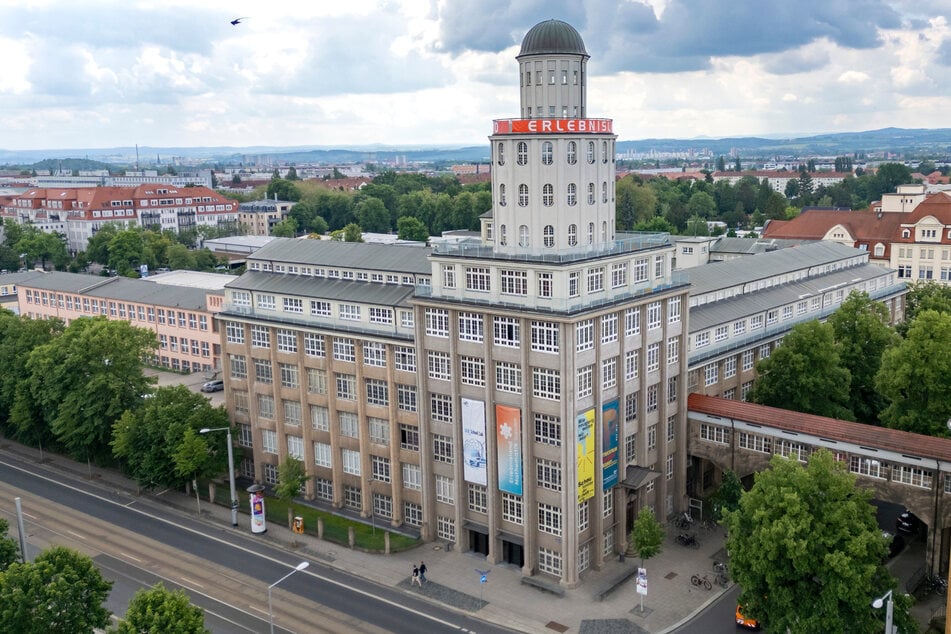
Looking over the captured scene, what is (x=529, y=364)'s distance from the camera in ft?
175

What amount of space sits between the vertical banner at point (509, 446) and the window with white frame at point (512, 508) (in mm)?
793

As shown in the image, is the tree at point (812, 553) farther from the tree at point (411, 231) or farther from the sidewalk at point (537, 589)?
the tree at point (411, 231)

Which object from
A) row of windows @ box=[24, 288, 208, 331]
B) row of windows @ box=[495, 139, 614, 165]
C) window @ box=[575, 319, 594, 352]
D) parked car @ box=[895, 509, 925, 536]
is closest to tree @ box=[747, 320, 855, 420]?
parked car @ box=[895, 509, 925, 536]

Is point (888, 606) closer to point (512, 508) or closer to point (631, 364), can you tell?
point (631, 364)

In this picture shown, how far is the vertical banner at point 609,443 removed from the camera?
55.2 m

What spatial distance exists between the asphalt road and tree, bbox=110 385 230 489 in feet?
11.3

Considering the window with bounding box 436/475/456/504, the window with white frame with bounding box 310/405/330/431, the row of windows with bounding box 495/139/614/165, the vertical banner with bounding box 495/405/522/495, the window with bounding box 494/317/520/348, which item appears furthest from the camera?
the window with white frame with bounding box 310/405/330/431

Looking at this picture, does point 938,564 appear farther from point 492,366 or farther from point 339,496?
point 339,496

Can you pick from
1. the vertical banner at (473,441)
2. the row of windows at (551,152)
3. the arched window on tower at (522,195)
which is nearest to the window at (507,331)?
the vertical banner at (473,441)

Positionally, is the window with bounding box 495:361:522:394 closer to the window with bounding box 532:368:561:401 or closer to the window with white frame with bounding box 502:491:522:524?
the window with bounding box 532:368:561:401

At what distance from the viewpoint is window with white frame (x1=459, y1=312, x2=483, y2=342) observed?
55406 millimetres

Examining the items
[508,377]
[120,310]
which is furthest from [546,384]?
[120,310]

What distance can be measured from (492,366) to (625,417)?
9955 millimetres

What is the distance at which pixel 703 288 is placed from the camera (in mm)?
73938
